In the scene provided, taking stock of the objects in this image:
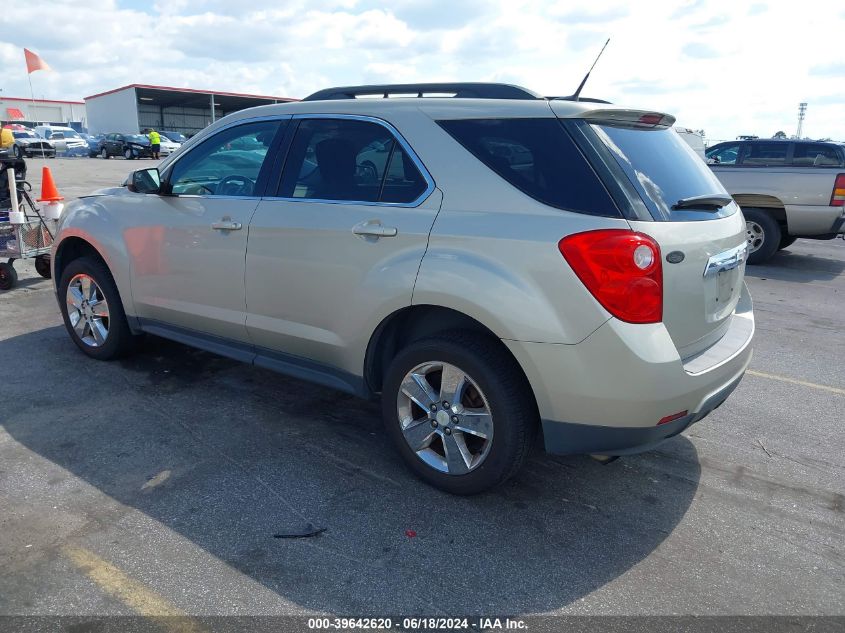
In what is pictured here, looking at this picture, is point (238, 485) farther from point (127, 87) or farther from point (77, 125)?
point (77, 125)

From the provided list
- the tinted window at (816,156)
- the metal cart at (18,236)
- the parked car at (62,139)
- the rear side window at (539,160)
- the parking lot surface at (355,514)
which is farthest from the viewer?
the parked car at (62,139)

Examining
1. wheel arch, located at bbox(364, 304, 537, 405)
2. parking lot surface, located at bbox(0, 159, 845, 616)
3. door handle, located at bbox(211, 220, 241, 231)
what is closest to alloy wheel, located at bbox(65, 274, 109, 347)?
parking lot surface, located at bbox(0, 159, 845, 616)

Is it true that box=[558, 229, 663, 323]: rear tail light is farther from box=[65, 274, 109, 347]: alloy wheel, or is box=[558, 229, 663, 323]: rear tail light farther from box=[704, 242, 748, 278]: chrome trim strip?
box=[65, 274, 109, 347]: alloy wheel

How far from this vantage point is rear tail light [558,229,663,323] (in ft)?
9.05

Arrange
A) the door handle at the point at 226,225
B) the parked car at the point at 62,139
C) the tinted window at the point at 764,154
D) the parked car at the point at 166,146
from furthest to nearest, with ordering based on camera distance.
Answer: the parked car at the point at 62,139 → the parked car at the point at 166,146 → the tinted window at the point at 764,154 → the door handle at the point at 226,225

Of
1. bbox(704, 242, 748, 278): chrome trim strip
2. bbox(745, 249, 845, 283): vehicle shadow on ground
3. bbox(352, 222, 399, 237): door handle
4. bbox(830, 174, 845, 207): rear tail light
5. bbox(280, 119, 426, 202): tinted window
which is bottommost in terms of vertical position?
bbox(745, 249, 845, 283): vehicle shadow on ground

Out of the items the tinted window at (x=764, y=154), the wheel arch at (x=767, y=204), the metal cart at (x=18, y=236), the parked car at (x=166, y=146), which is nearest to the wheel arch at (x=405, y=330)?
the metal cart at (x=18, y=236)

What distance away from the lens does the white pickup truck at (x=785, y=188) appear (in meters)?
9.63

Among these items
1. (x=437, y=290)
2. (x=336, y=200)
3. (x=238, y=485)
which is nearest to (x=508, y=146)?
(x=437, y=290)

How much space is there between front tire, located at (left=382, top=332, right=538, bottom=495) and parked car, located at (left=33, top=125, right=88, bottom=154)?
41.7 meters

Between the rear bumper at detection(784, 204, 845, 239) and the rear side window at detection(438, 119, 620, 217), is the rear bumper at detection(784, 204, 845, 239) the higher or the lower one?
the lower one

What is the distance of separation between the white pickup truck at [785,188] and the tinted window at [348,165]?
760 cm

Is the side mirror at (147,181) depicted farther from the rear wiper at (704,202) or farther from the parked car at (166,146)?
the parked car at (166,146)

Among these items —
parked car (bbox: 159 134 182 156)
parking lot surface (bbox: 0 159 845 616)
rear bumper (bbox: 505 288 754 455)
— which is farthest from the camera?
parked car (bbox: 159 134 182 156)
